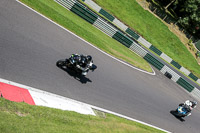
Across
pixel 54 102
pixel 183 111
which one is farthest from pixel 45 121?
pixel 183 111

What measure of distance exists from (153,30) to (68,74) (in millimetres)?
33436

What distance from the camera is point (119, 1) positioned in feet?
133


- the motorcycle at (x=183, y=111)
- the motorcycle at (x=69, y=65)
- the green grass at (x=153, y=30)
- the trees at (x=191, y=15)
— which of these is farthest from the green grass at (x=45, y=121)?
the trees at (x=191, y=15)

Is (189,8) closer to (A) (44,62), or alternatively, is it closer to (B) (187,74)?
(B) (187,74)

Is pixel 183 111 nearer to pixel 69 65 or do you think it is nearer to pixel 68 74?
pixel 68 74

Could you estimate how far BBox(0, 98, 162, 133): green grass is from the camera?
7.07 metres

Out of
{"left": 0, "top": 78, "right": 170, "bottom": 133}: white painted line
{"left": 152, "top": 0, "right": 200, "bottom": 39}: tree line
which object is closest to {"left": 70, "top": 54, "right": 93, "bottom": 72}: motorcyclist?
{"left": 0, "top": 78, "right": 170, "bottom": 133}: white painted line

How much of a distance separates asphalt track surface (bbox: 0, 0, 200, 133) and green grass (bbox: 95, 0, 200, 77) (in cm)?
2026

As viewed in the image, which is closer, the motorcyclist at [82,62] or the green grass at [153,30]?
the motorcyclist at [82,62]

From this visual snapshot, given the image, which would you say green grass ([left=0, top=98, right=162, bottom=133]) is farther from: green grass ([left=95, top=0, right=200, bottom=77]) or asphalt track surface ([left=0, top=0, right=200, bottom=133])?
green grass ([left=95, top=0, right=200, bottom=77])

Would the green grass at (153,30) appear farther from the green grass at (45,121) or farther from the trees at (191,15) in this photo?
the green grass at (45,121)

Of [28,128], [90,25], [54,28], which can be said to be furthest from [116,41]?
[28,128]

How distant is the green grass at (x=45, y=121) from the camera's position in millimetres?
7074

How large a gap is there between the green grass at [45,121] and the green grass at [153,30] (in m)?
29.4
